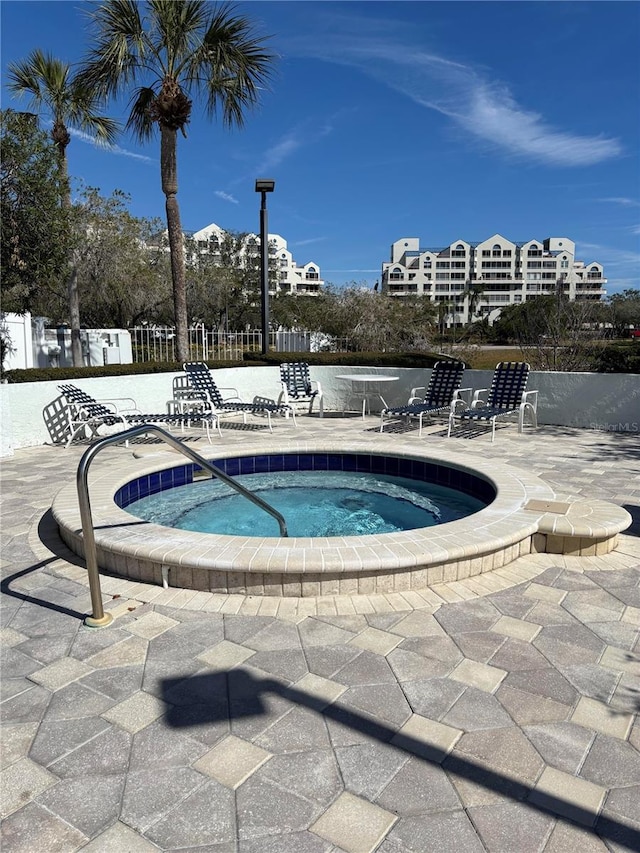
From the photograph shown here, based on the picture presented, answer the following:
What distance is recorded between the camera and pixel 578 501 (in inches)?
188

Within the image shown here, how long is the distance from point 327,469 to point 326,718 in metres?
5.01

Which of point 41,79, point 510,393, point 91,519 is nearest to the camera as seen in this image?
point 91,519

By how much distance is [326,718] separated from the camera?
229 cm

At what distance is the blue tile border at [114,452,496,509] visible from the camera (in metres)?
5.80

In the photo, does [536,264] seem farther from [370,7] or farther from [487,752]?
[487,752]

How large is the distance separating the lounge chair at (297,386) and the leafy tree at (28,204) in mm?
4696

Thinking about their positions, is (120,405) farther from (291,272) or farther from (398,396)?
(291,272)

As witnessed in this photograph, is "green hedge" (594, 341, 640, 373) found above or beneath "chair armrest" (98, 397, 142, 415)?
above

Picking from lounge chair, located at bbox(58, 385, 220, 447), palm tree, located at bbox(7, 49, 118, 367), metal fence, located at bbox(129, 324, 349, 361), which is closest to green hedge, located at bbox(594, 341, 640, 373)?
metal fence, located at bbox(129, 324, 349, 361)

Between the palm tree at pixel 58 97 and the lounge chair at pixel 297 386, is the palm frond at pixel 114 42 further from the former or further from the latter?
the lounge chair at pixel 297 386

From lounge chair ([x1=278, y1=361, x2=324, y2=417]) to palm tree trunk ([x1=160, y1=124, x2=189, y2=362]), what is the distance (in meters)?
2.62

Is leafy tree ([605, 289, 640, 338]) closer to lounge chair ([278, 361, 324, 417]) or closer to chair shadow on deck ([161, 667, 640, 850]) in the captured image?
lounge chair ([278, 361, 324, 417])

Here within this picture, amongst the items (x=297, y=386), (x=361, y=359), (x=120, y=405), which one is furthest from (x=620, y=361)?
(x=120, y=405)

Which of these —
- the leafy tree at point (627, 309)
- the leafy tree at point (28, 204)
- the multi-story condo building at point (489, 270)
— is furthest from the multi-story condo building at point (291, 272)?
the leafy tree at point (28, 204)
